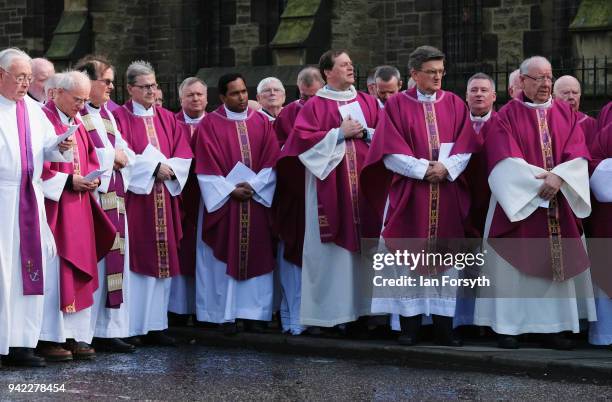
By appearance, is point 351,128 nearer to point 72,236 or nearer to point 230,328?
point 230,328

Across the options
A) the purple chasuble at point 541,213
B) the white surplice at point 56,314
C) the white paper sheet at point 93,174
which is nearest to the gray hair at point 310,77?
the purple chasuble at point 541,213

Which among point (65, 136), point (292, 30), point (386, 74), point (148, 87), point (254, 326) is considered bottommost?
point (254, 326)

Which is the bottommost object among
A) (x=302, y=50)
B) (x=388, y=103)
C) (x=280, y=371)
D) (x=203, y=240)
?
(x=280, y=371)

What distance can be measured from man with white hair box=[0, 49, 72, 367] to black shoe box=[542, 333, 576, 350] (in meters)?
3.54

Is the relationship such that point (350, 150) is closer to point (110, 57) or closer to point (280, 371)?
point (280, 371)

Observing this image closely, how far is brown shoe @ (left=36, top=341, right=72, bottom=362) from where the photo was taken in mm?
10711

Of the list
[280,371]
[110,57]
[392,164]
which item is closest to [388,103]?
[392,164]

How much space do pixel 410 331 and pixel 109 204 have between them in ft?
8.00

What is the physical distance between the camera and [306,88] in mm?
13094

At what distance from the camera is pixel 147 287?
1191 centimetres

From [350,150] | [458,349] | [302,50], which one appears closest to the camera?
[458,349]

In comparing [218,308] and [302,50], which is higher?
[302,50]

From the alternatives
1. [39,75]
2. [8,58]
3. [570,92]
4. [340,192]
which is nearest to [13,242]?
[8,58]

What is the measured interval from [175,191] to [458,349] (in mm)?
2756
